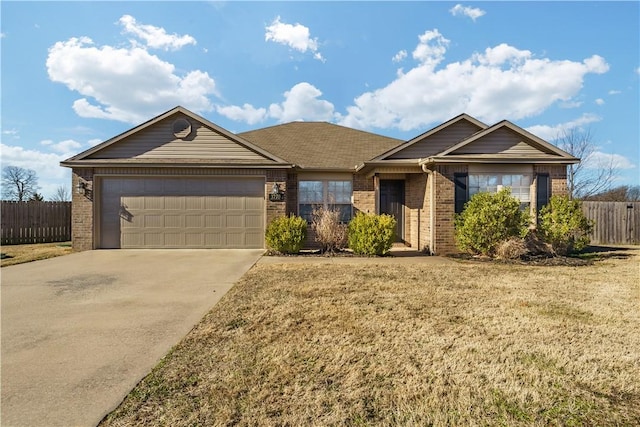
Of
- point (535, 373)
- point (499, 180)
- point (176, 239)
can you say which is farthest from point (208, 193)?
point (535, 373)

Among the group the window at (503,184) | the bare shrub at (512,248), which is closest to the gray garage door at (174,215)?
the window at (503,184)

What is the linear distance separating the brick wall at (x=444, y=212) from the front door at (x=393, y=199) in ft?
9.55

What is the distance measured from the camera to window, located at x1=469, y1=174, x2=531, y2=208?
9844 millimetres

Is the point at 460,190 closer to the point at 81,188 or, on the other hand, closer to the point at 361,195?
the point at 361,195

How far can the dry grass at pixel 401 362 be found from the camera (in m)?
2.18

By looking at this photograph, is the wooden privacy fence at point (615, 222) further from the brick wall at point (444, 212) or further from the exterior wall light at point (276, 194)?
the exterior wall light at point (276, 194)

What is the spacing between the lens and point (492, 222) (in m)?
8.70

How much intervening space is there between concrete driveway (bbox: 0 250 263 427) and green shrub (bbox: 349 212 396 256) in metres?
3.49

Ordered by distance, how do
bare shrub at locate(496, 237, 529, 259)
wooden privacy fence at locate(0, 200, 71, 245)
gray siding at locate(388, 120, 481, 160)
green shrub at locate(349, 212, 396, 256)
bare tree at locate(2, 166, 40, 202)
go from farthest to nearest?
bare tree at locate(2, 166, 40, 202) → wooden privacy fence at locate(0, 200, 71, 245) → gray siding at locate(388, 120, 481, 160) → green shrub at locate(349, 212, 396, 256) → bare shrub at locate(496, 237, 529, 259)

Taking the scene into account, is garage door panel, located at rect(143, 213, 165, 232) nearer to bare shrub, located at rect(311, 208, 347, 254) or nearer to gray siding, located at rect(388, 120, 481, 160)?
bare shrub, located at rect(311, 208, 347, 254)

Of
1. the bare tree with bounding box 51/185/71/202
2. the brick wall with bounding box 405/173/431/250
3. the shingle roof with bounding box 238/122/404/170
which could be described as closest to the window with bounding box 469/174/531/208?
the brick wall with bounding box 405/173/431/250

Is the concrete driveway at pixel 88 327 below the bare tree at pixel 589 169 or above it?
below

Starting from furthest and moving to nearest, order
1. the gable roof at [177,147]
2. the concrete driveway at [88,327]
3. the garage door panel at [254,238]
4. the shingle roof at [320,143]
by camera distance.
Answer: the shingle roof at [320,143]
the garage door panel at [254,238]
the gable roof at [177,147]
the concrete driveway at [88,327]

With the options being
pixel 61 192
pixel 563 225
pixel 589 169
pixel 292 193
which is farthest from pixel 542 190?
pixel 61 192
